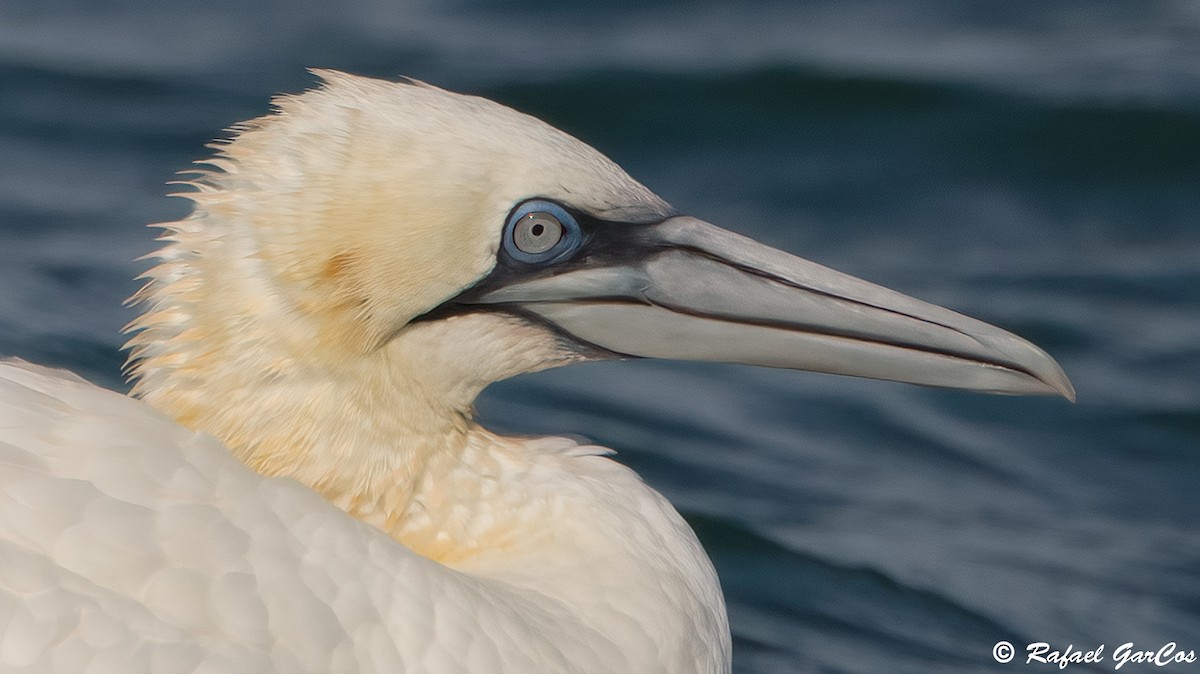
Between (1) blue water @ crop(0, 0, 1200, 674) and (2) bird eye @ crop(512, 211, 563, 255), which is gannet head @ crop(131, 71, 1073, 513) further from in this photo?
(1) blue water @ crop(0, 0, 1200, 674)

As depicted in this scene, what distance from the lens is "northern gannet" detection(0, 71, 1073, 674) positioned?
12.3ft

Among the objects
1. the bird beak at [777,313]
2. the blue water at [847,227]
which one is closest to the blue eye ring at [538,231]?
the bird beak at [777,313]

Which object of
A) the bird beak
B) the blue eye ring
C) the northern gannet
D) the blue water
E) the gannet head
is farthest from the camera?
the blue water

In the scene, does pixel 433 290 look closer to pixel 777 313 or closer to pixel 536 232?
pixel 536 232

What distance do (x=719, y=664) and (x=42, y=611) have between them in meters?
1.83

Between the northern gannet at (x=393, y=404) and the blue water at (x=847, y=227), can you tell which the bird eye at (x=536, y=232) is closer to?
the northern gannet at (x=393, y=404)

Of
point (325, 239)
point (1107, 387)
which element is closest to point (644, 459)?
point (1107, 387)

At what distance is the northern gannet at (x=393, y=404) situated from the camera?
3.74 m

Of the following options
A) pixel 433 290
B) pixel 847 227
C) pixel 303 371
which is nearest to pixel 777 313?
pixel 433 290

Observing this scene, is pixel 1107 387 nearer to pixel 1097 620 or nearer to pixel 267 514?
pixel 1097 620

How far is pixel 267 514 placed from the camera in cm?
391

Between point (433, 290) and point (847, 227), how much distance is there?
574 centimetres

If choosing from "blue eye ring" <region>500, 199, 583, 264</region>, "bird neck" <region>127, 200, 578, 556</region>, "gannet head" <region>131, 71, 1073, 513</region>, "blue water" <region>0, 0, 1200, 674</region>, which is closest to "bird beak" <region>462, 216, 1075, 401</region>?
"gannet head" <region>131, 71, 1073, 513</region>

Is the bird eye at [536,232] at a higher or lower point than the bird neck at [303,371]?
higher
